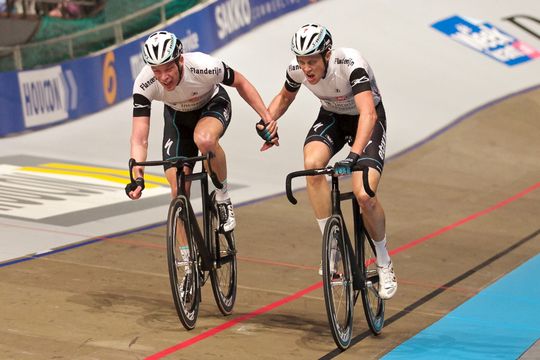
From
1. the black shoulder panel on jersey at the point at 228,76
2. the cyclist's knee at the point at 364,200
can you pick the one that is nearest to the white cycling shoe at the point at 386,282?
the cyclist's knee at the point at 364,200

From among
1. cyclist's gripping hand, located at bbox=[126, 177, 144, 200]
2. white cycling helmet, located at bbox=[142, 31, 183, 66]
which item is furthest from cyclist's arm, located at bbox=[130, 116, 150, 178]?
white cycling helmet, located at bbox=[142, 31, 183, 66]

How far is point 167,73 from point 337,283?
157 centimetres

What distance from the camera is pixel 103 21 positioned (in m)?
17.4

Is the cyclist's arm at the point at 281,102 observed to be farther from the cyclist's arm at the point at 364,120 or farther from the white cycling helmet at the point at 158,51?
the white cycling helmet at the point at 158,51

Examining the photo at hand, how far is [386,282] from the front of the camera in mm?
6055

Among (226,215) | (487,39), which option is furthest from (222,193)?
(487,39)

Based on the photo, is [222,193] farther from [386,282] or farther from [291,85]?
[386,282]

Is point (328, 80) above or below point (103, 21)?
above

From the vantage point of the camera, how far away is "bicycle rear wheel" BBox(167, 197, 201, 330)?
5789 mm

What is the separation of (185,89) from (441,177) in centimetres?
656

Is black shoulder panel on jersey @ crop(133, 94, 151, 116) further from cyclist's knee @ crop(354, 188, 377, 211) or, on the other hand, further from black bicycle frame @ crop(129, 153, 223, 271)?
cyclist's knee @ crop(354, 188, 377, 211)

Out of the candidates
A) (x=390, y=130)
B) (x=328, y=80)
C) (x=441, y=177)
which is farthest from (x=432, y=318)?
(x=390, y=130)

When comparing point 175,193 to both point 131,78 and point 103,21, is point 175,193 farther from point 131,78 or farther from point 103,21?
Result: point 103,21

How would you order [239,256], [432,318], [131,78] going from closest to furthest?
[432,318] < [239,256] < [131,78]
